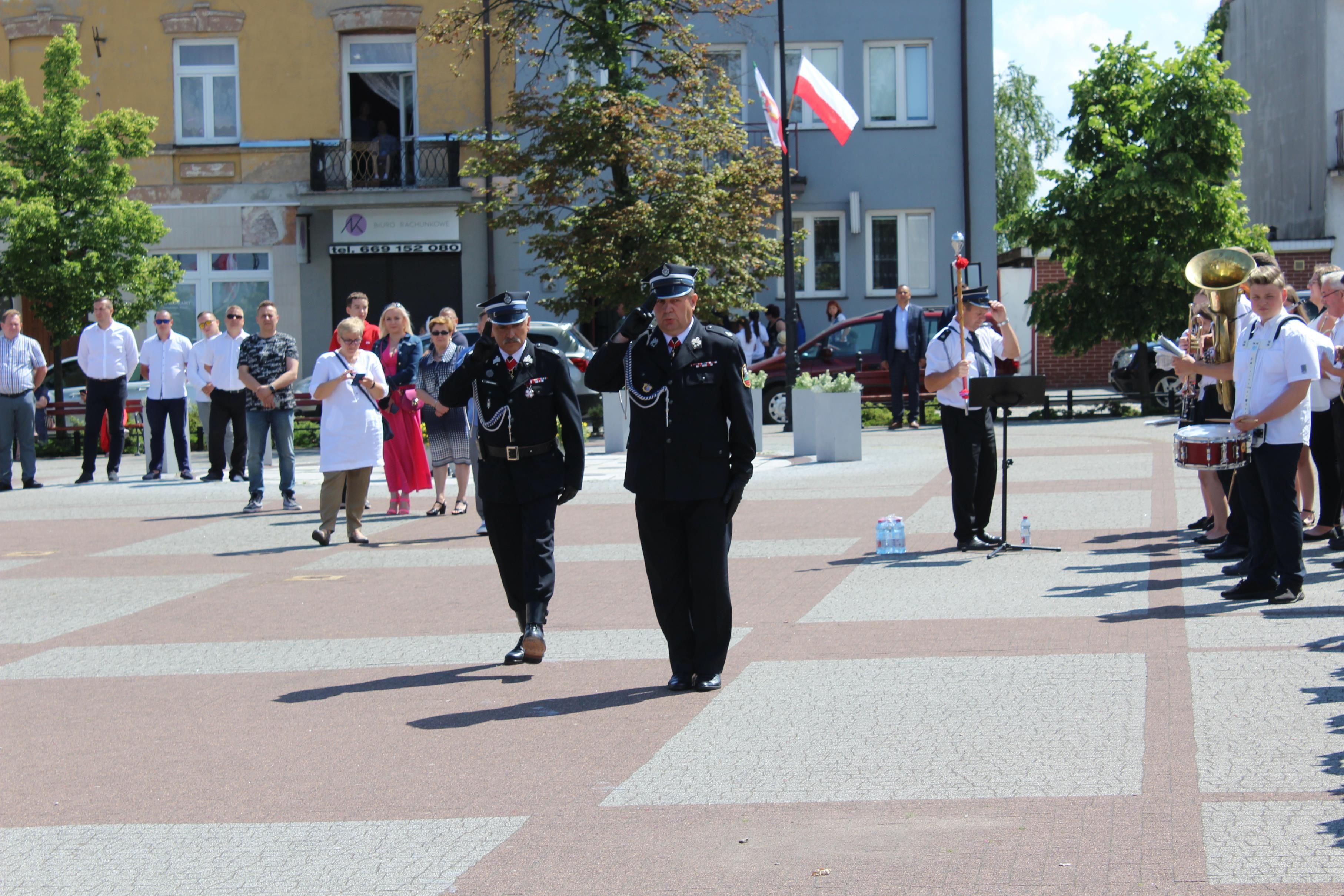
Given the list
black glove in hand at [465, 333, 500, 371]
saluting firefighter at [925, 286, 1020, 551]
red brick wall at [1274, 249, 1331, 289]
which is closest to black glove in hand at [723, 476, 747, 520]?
black glove in hand at [465, 333, 500, 371]

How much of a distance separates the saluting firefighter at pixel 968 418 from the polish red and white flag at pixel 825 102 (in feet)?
44.8

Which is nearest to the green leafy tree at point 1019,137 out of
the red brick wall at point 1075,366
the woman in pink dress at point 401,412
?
the red brick wall at point 1075,366

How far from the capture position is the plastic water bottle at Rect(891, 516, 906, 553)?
11266mm

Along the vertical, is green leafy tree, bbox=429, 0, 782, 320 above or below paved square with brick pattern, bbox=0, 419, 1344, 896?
above

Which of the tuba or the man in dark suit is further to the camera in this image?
the man in dark suit

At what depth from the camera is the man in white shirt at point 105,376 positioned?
18.8 metres

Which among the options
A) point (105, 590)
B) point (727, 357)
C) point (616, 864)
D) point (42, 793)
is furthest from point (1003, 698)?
point (105, 590)

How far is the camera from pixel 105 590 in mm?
10906

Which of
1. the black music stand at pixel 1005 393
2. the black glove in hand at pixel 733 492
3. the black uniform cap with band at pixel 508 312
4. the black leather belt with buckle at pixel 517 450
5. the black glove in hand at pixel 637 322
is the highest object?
the black uniform cap with band at pixel 508 312

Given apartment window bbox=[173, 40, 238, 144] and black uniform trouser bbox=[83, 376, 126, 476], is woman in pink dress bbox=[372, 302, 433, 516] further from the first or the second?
apartment window bbox=[173, 40, 238, 144]

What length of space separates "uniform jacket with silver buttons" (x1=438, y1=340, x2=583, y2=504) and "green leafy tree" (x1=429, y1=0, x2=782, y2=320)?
16306mm

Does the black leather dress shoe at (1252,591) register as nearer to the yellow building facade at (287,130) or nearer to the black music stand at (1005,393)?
the black music stand at (1005,393)

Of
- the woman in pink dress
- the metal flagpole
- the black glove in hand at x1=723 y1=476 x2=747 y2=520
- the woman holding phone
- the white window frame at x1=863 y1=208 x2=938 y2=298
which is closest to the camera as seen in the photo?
the black glove in hand at x1=723 y1=476 x2=747 y2=520

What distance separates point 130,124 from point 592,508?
599 inches
